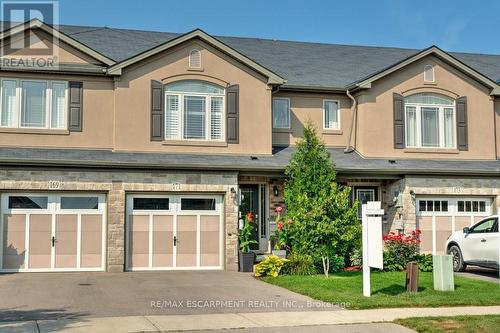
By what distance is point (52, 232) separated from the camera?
19.2 metres

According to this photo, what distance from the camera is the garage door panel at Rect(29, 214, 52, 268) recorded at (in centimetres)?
1908

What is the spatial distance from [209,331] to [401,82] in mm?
15078

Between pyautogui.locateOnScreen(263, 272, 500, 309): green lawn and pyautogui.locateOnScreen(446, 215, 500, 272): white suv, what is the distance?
1.10 m

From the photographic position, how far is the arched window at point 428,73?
23328 millimetres

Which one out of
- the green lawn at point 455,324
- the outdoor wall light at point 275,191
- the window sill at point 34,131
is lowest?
the green lawn at point 455,324

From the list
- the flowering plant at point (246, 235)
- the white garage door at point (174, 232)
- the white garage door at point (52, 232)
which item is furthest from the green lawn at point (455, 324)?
the white garage door at point (52, 232)

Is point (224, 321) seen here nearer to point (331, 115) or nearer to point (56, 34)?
point (56, 34)

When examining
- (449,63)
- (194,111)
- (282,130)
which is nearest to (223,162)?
(194,111)

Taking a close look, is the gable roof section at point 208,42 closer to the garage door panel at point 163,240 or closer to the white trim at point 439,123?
the garage door panel at point 163,240

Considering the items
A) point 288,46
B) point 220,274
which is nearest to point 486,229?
point 220,274

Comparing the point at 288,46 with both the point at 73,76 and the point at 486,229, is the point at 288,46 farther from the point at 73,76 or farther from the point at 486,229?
the point at 486,229

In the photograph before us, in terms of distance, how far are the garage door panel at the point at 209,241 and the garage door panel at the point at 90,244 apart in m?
3.09

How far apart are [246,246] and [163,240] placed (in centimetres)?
255

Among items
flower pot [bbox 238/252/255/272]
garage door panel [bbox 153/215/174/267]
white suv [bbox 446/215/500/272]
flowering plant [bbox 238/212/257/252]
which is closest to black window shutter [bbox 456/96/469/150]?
white suv [bbox 446/215/500/272]
